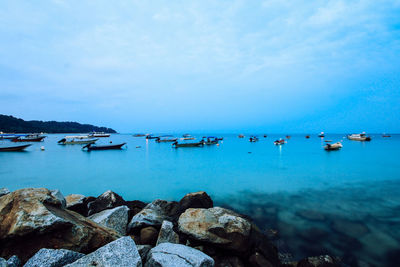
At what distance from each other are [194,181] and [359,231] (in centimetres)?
1122

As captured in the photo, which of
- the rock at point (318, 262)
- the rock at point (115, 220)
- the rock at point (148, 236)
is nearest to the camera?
the rock at point (318, 262)

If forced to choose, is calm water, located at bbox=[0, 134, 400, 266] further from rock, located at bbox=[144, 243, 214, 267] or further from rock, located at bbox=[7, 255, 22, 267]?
rock, located at bbox=[7, 255, 22, 267]

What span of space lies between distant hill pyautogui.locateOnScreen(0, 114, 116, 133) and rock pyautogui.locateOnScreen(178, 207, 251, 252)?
157 m

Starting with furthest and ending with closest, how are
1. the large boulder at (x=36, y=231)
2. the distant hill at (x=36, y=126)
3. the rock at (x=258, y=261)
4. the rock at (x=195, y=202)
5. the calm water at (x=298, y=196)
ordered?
1. the distant hill at (x=36, y=126)
2. the rock at (x=195, y=202)
3. the calm water at (x=298, y=196)
4. the rock at (x=258, y=261)
5. the large boulder at (x=36, y=231)

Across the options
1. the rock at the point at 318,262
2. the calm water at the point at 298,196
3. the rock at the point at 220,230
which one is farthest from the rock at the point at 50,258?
the calm water at the point at 298,196

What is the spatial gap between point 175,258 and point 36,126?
183345mm

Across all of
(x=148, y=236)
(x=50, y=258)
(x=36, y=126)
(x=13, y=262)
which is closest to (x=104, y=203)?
(x=148, y=236)

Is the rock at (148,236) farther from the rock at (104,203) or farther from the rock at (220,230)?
the rock at (104,203)

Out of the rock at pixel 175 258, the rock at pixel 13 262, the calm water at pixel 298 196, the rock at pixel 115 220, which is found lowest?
the calm water at pixel 298 196

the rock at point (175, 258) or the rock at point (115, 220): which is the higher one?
the rock at point (175, 258)

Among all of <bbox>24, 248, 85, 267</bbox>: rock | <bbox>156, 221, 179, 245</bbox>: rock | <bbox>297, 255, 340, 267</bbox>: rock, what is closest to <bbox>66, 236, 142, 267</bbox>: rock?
<bbox>24, 248, 85, 267</bbox>: rock

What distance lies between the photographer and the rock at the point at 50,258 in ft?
9.34

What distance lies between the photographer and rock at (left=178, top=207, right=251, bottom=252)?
4691mm

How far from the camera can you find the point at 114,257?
115 inches
